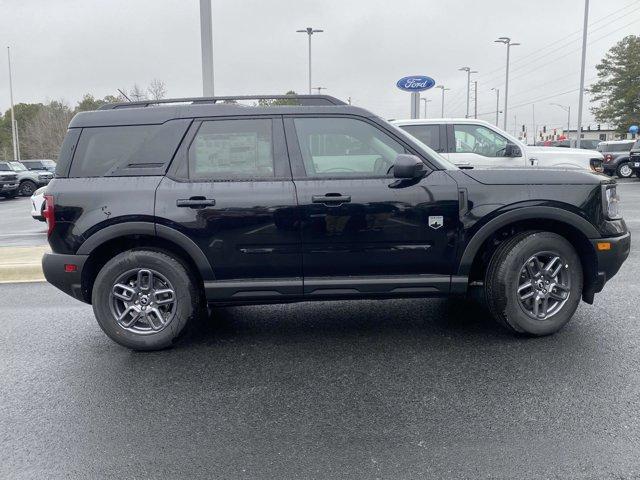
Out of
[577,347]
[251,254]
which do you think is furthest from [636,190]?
[251,254]

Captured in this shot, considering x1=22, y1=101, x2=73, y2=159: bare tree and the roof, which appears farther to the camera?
x1=22, y1=101, x2=73, y2=159: bare tree

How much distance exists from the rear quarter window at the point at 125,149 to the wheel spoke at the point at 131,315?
1058mm

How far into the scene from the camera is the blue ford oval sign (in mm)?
16203

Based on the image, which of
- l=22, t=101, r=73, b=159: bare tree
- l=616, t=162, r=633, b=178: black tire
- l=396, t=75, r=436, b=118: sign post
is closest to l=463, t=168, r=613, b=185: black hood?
l=396, t=75, r=436, b=118: sign post

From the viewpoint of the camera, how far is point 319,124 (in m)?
4.61

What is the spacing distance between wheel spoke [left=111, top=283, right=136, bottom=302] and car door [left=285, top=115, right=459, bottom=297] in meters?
1.37

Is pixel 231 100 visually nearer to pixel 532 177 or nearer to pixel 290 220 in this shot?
pixel 290 220

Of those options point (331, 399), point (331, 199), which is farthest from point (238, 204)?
point (331, 399)

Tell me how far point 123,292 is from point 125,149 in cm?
112

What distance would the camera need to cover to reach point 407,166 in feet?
14.0

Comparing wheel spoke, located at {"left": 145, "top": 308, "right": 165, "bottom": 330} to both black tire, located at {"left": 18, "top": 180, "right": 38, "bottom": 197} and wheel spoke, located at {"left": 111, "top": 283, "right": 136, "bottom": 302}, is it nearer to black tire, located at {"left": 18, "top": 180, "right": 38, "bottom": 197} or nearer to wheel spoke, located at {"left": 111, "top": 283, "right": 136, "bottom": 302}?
wheel spoke, located at {"left": 111, "top": 283, "right": 136, "bottom": 302}

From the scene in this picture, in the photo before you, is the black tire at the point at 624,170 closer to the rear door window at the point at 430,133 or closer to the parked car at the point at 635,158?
the parked car at the point at 635,158

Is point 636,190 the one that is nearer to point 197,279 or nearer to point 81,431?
point 197,279

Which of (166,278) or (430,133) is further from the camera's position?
(430,133)
